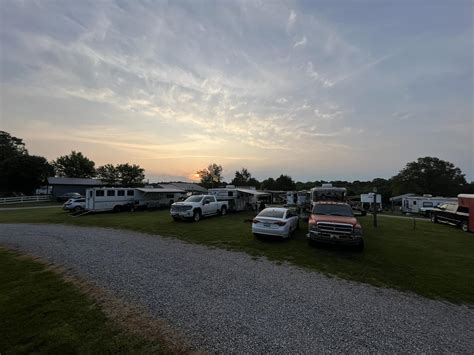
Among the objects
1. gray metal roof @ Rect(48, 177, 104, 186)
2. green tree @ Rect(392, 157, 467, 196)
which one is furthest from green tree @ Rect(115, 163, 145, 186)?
green tree @ Rect(392, 157, 467, 196)

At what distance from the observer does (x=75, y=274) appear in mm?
6094

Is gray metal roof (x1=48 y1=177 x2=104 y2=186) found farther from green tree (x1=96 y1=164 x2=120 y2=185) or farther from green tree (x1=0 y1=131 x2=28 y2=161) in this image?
green tree (x1=0 y1=131 x2=28 y2=161)

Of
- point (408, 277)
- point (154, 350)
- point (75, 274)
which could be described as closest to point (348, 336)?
point (154, 350)

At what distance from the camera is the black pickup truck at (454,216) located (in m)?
15.4

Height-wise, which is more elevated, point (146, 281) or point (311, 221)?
point (311, 221)

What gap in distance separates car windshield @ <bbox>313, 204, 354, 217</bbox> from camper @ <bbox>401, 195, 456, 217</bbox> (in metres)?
26.2

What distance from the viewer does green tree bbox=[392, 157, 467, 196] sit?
177ft

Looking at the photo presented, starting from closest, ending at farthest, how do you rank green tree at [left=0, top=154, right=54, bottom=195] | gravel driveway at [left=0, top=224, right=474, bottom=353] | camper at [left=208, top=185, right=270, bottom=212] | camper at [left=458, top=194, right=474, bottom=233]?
gravel driveway at [left=0, top=224, right=474, bottom=353] → camper at [left=458, top=194, right=474, bottom=233] → camper at [left=208, top=185, right=270, bottom=212] → green tree at [left=0, top=154, right=54, bottom=195]

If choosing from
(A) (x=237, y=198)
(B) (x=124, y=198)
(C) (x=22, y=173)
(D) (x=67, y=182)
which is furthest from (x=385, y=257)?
(C) (x=22, y=173)

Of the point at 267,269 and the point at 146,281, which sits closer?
the point at 146,281

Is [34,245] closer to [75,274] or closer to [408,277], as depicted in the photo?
[75,274]

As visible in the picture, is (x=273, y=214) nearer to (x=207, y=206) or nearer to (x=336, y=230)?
(x=336, y=230)

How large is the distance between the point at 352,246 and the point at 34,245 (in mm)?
12741

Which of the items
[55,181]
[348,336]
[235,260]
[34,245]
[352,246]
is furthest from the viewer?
[55,181]
